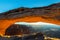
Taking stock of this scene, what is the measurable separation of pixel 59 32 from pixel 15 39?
11.8 ft

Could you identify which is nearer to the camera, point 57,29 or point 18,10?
point 57,29

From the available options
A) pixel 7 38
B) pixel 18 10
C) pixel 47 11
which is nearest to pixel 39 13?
pixel 47 11

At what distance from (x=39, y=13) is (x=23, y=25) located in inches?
663

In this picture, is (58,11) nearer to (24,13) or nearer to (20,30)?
(24,13)

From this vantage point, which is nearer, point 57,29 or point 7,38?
point 7,38

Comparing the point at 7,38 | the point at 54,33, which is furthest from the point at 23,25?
the point at 7,38

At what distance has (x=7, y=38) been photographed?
627cm

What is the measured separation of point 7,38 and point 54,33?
11.1 ft

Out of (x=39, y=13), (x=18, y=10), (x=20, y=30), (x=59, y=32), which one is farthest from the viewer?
(x=18, y=10)

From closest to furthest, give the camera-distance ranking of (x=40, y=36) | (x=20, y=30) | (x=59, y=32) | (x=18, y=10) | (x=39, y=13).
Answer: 1. (x=40, y=36)
2. (x=59, y=32)
3. (x=20, y=30)
4. (x=39, y=13)
5. (x=18, y=10)

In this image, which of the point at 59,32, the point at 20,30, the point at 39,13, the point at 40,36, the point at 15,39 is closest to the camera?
the point at 40,36

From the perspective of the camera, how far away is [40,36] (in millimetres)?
5480

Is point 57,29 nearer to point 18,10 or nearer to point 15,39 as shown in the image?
point 15,39

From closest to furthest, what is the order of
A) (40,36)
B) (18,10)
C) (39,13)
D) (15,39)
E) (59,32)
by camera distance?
(40,36) < (15,39) < (59,32) < (39,13) < (18,10)
